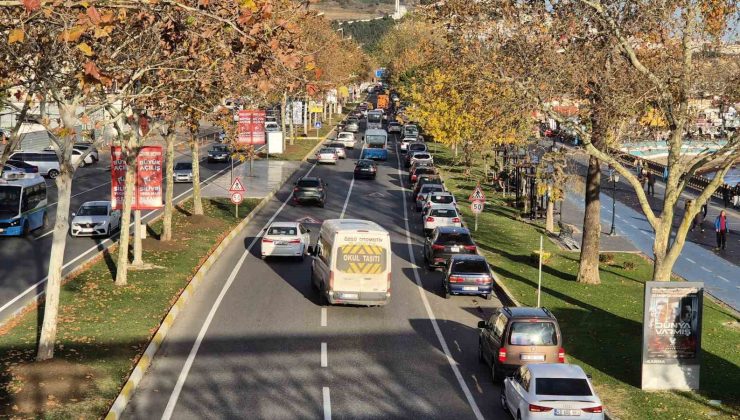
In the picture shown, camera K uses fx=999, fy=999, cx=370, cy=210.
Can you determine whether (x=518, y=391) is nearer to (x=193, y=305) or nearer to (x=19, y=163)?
(x=193, y=305)

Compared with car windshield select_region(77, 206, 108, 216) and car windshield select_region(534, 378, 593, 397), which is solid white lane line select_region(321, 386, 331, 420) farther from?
car windshield select_region(77, 206, 108, 216)

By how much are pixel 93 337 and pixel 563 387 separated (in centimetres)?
1187

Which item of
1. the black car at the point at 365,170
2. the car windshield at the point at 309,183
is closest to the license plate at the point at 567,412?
the car windshield at the point at 309,183

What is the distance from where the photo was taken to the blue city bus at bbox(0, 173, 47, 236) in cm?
4072

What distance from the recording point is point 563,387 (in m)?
17.1

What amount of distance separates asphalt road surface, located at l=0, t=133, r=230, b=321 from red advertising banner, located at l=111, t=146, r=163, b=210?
3.26 meters

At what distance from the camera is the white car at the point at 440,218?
43156 millimetres

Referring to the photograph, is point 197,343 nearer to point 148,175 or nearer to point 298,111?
point 148,175

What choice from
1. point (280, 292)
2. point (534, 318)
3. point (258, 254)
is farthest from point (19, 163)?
point (534, 318)

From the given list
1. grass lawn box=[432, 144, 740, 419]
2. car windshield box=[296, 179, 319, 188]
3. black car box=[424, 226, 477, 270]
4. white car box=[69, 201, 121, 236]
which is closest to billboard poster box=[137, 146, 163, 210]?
white car box=[69, 201, 121, 236]

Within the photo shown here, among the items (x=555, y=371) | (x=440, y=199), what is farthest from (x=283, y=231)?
(x=555, y=371)

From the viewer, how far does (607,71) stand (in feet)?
90.0

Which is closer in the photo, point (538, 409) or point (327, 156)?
point (538, 409)

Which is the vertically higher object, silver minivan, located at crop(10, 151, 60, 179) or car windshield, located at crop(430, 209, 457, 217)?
silver minivan, located at crop(10, 151, 60, 179)
